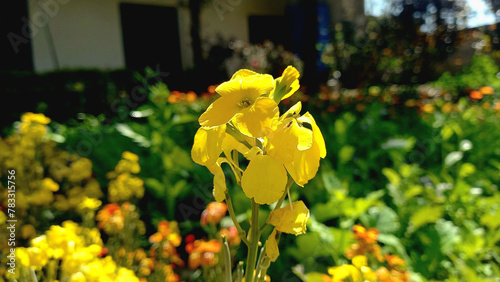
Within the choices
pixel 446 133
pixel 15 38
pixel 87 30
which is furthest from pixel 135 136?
pixel 87 30

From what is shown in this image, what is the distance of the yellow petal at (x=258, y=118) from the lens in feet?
1.86

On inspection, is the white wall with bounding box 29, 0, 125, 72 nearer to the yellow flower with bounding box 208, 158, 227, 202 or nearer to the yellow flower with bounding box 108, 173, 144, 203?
the yellow flower with bounding box 108, 173, 144, 203

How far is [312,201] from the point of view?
2.52m

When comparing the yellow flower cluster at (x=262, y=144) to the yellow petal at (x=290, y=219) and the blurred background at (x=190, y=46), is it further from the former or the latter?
the blurred background at (x=190, y=46)

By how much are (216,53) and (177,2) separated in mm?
1655

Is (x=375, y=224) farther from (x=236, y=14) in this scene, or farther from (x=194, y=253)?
(x=236, y=14)

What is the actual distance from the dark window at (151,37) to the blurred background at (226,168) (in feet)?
0.13

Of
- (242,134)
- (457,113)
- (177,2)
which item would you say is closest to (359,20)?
(177,2)

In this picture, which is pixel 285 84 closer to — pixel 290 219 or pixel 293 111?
pixel 293 111

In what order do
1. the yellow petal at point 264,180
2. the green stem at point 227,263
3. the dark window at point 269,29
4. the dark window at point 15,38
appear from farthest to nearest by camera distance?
the dark window at point 269,29 → the dark window at point 15,38 → the green stem at point 227,263 → the yellow petal at point 264,180

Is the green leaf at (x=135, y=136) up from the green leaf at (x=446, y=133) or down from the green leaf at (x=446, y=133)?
up

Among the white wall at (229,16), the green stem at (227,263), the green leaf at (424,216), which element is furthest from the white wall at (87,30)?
the green stem at (227,263)

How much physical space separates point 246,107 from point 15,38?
823 centimetres

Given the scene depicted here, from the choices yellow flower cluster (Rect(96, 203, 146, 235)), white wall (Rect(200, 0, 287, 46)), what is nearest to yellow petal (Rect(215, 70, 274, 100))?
yellow flower cluster (Rect(96, 203, 146, 235))
